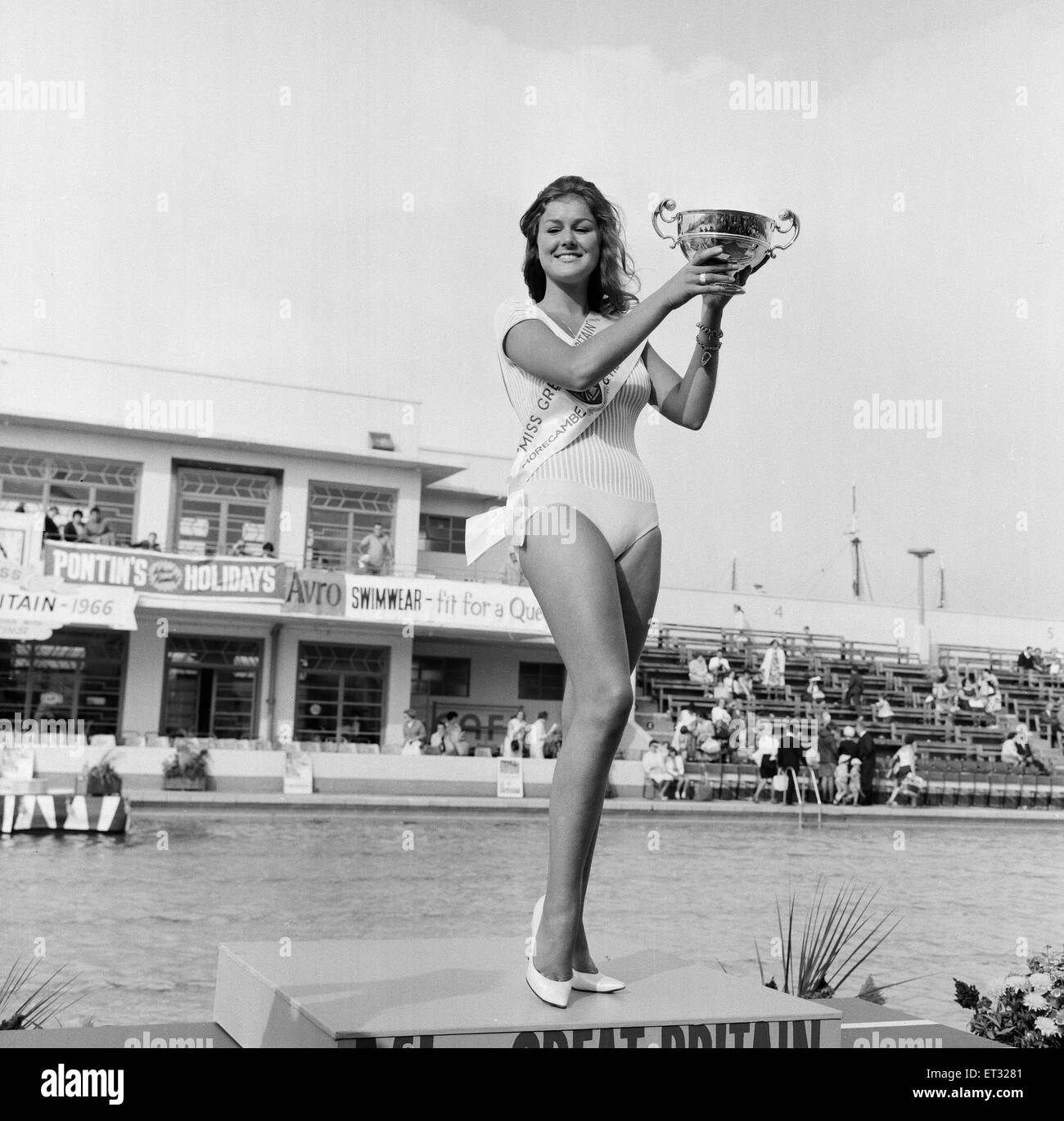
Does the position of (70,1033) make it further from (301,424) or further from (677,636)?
(677,636)

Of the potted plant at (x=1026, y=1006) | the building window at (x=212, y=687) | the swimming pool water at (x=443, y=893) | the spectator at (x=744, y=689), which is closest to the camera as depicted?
the potted plant at (x=1026, y=1006)

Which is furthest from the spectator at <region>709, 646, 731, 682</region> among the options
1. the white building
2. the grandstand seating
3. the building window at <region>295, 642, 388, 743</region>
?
the building window at <region>295, 642, 388, 743</region>

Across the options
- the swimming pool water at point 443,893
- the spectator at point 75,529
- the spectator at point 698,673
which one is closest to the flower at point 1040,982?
the swimming pool water at point 443,893

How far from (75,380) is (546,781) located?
12.0m

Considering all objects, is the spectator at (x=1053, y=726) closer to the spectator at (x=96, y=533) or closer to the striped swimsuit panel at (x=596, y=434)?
the spectator at (x=96, y=533)

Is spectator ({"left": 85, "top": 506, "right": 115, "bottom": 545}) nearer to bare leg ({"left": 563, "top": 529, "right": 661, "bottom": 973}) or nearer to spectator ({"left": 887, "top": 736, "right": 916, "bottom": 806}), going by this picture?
spectator ({"left": 887, "top": 736, "right": 916, "bottom": 806})

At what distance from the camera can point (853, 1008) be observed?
129 inches

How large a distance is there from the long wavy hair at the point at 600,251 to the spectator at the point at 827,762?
20.6 meters

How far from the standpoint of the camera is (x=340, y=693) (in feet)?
85.1

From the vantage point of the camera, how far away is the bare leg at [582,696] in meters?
2.67

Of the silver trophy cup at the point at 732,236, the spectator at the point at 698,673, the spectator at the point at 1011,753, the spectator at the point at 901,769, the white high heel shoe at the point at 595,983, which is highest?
the spectator at the point at 698,673

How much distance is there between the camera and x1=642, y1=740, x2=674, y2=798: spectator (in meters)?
21.9

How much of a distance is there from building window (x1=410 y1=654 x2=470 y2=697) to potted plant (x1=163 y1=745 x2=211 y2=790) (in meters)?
8.43

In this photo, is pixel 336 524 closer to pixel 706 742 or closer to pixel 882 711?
pixel 706 742
